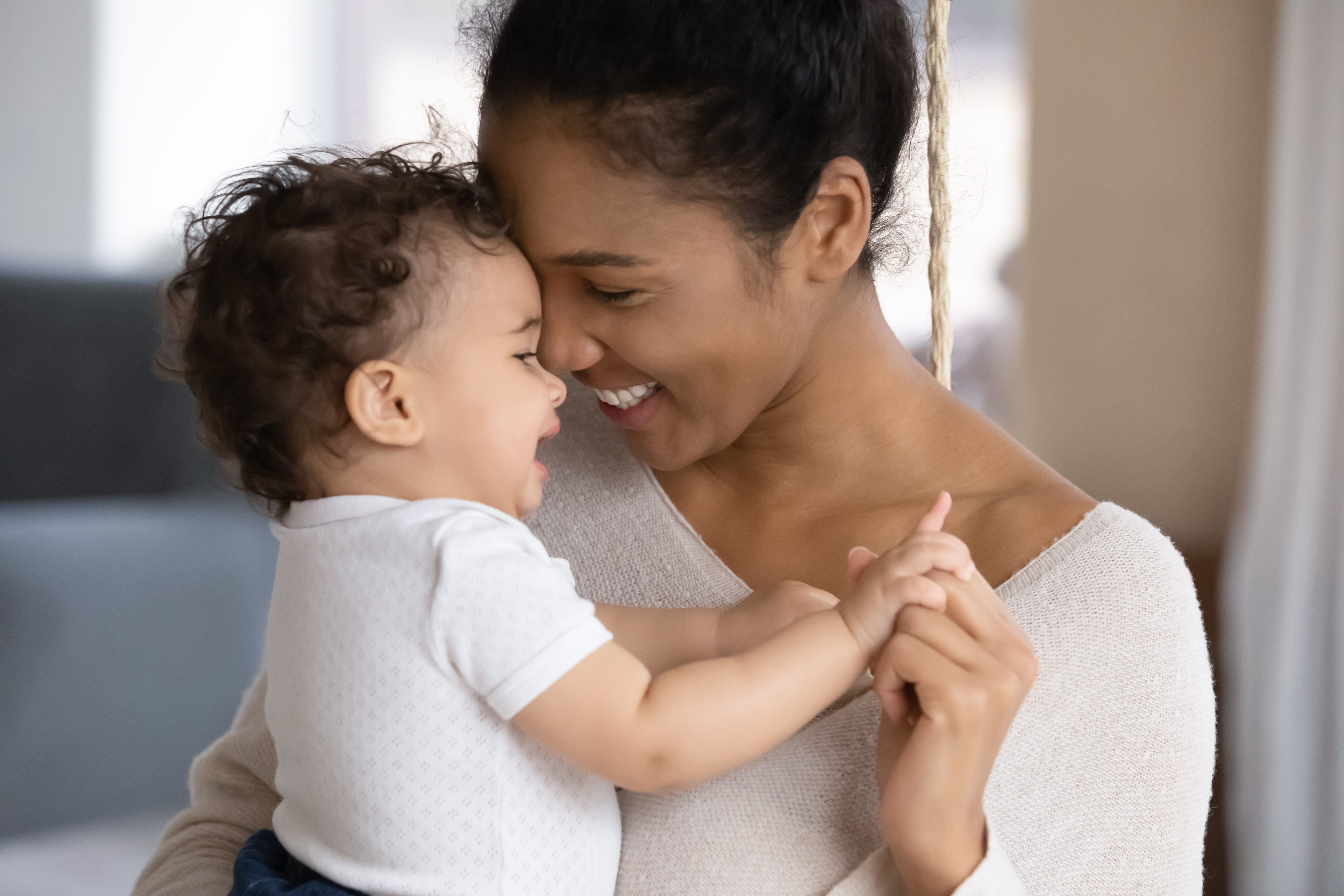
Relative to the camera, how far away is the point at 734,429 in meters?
1.16

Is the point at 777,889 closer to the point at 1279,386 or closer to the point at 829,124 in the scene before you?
the point at 829,124

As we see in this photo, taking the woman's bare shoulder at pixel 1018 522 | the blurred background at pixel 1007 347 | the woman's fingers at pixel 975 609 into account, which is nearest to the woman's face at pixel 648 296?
the woman's bare shoulder at pixel 1018 522

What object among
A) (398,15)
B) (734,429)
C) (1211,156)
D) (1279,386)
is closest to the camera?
(734,429)

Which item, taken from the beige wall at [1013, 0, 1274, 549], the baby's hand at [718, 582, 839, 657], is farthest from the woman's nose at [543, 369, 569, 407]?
the beige wall at [1013, 0, 1274, 549]

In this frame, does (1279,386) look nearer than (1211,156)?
Yes

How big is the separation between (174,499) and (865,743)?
2463 mm

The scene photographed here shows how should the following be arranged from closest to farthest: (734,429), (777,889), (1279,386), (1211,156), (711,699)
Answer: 1. (711,699)
2. (777,889)
3. (734,429)
4. (1279,386)
5. (1211,156)

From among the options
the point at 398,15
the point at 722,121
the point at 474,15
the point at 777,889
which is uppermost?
the point at 398,15

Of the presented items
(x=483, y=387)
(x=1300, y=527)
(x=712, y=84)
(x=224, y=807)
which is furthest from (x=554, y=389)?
(x=1300, y=527)

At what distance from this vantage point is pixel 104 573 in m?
2.78

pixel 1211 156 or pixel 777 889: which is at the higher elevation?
pixel 1211 156

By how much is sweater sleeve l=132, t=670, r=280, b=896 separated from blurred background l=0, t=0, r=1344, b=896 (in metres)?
1.64

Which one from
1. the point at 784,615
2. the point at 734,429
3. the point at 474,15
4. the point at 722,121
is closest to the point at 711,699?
Result: the point at 784,615

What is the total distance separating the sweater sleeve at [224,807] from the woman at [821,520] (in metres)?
0.01
